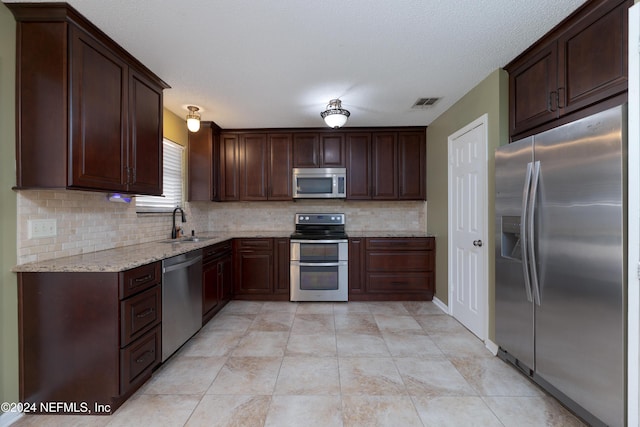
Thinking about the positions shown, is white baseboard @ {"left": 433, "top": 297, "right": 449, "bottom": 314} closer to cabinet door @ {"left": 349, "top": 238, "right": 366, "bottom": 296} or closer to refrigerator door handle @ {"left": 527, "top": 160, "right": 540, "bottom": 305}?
cabinet door @ {"left": 349, "top": 238, "right": 366, "bottom": 296}

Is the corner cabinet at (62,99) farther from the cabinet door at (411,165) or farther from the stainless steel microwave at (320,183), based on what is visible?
the cabinet door at (411,165)

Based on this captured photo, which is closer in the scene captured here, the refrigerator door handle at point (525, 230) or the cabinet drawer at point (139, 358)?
the cabinet drawer at point (139, 358)

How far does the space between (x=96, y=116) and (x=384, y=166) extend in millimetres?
3329

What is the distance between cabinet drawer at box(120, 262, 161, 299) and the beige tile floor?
0.72m

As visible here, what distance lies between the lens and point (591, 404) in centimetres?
151

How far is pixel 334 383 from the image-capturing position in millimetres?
2020

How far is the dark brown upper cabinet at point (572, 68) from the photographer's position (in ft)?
5.13

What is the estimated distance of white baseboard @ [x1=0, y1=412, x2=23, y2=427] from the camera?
1602 mm

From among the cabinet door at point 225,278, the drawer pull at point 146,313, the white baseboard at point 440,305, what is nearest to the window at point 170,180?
the cabinet door at point 225,278

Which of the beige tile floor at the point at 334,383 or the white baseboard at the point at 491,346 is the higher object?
the white baseboard at the point at 491,346

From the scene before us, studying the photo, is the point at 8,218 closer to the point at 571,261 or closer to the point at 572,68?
the point at 571,261

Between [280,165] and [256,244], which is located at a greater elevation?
[280,165]

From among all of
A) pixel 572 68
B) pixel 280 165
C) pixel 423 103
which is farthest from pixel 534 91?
pixel 280 165

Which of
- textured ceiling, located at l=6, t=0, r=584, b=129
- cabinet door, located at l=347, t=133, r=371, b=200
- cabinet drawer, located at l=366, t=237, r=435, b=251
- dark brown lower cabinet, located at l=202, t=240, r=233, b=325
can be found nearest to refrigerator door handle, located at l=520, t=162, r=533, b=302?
textured ceiling, located at l=6, t=0, r=584, b=129
